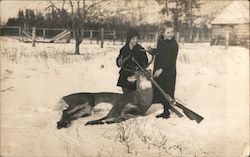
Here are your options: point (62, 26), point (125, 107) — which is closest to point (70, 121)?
point (125, 107)

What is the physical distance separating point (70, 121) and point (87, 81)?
0.59 ft

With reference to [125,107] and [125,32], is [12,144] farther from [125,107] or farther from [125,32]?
[125,32]

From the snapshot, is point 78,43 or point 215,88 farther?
point 215,88

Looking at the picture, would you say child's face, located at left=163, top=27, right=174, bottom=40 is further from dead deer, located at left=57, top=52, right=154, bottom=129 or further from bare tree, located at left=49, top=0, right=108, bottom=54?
bare tree, located at left=49, top=0, right=108, bottom=54

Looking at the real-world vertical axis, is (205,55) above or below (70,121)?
above

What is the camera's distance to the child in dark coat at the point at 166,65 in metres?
1.75

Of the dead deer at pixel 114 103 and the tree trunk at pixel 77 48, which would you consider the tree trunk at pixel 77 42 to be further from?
the dead deer at pixel 114 103

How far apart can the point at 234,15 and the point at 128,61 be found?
54cm

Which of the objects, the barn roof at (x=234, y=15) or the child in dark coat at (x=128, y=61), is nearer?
the child in dark coat at (x=128, y=61)

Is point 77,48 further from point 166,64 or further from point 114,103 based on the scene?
point 166,64

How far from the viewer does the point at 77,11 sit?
5.54 ft

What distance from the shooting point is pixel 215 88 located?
187cm

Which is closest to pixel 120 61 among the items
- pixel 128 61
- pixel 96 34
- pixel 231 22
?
pixel 128 61

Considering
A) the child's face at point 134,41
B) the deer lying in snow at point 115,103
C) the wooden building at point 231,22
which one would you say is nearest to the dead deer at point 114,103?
the deer lying in snow at point 115,103
